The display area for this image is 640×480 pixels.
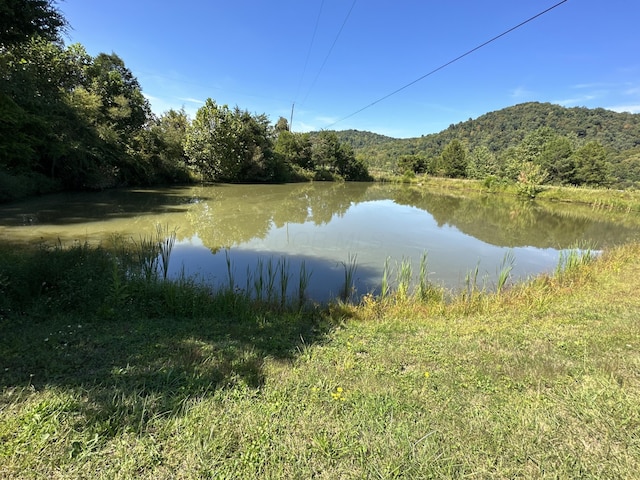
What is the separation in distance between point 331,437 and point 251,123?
31.1 m

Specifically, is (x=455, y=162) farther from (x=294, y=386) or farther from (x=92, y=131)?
(x=294, y=386)

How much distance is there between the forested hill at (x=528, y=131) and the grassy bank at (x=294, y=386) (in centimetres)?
5227

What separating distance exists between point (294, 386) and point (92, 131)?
18.9m

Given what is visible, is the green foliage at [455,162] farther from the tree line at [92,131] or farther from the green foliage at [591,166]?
the tree line at [92,131]

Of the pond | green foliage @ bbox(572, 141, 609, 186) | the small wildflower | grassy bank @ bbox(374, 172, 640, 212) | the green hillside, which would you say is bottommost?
the pond

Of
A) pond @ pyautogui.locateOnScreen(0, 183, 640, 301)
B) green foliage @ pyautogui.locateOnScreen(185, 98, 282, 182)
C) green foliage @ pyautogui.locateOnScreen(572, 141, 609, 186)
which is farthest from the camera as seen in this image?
green foliage @ pyautogui.locateOnScreen(572, 141, 609, 186)

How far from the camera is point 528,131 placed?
213 ft

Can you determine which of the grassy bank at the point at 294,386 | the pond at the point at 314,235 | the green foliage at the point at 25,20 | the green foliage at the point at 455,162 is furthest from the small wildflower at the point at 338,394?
the green foliage at the point at 455,162

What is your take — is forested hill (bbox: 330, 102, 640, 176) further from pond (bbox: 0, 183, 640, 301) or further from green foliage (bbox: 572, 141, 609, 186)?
pond (bbox: 0, 183, 640, 301)

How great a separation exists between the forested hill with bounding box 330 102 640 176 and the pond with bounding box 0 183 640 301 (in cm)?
4127

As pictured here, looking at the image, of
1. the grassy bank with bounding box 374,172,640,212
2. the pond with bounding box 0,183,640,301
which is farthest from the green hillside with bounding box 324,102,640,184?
the pond with bounding box 0,183,640,301

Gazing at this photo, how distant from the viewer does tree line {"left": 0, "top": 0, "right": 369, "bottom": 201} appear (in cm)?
841

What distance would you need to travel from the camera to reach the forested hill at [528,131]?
191ft

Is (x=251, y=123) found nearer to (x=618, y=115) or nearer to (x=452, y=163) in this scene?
(x=452, y=163)
